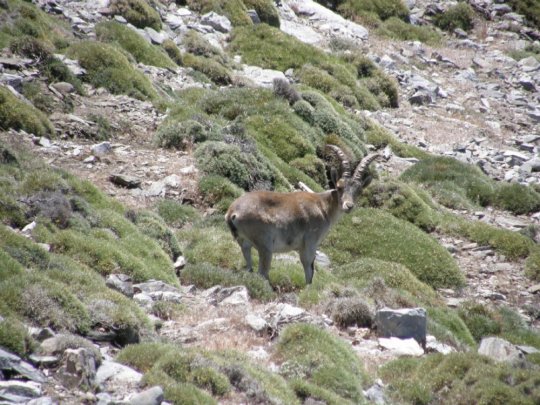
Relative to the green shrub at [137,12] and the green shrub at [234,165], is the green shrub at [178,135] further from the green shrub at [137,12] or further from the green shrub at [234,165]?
the green shrub at [137,12]

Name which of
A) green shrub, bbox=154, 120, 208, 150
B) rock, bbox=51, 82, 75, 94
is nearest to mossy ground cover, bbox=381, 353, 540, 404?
green shrub, bbox=154, 120, 208, 150

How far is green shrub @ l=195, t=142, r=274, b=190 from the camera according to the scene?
812 inches

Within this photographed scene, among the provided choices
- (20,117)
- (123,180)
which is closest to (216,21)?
(20,117)

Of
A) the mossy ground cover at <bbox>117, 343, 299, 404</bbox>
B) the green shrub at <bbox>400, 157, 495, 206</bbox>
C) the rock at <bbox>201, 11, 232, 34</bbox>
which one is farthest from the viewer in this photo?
the rock at <bbox>201, 11, 232, 34</bbox>

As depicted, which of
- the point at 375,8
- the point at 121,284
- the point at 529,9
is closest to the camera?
the point at 121,284

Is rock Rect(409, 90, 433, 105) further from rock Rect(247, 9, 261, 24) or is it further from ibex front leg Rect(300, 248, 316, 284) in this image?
ibex front leg Rect(300, 248, 316, 284)

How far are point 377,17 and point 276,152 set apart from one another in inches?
1065

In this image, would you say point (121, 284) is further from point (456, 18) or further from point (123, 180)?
point (456, 18)

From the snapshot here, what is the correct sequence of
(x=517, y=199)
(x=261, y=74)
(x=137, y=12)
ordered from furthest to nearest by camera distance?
(x=261, y=74) < (x=137, y=12) < (x=517, y=199)

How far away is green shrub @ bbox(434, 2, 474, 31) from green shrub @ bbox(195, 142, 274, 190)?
33.7 m

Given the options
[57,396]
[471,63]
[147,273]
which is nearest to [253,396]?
[57,396]

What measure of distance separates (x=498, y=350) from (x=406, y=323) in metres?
1.54

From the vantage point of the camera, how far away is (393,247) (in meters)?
21.6

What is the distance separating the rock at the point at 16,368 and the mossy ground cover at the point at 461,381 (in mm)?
4949
